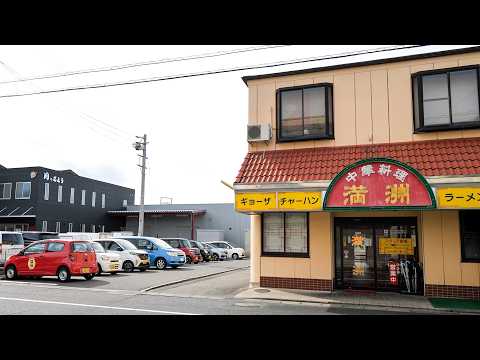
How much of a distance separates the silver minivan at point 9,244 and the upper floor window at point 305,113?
13.6 metres

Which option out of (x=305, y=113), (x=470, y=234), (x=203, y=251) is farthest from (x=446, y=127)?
(x=203, y=251)

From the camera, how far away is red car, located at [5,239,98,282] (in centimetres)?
1595

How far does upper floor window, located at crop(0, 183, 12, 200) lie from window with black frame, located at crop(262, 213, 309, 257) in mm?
32975

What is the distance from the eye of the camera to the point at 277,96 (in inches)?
580

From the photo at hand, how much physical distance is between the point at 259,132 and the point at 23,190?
31437 mm

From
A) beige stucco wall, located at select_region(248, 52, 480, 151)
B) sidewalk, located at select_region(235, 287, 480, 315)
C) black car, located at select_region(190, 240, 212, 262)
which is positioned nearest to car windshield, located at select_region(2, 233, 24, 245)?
black car, located at select_region(190, 240, 212, 262)

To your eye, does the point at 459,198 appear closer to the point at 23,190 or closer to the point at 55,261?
the point at 55,261

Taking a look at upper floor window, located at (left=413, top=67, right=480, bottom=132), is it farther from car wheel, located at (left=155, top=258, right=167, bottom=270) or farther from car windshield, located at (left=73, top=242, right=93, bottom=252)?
car wheel, located at (left=155, top=258, right=167, bottom=270)

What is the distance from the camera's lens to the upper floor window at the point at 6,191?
38909mm

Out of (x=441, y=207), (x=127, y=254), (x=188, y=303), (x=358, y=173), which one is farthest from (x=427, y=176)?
(x=127, y=254)

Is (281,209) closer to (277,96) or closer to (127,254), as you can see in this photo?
(277,96)

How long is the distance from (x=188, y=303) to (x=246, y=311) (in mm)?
1901

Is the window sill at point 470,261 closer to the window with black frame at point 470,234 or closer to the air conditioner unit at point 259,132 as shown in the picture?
the window with black frame at point 470,234

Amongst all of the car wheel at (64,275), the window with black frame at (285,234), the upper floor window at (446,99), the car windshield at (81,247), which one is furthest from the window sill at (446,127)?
the car wheel at (64,275)
